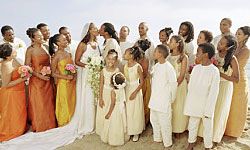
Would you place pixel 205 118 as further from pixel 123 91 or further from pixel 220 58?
pixel 123 91

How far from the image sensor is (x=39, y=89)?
25.8 feet

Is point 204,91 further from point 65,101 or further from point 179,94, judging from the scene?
point 65,101

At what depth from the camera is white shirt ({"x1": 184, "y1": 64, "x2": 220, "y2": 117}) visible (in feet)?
19.8

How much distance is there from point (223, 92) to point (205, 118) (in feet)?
2.59

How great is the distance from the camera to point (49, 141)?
7648 millimetres

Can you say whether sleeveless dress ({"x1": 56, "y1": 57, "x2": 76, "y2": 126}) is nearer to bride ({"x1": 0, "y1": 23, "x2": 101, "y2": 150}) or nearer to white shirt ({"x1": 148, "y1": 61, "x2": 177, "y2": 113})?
bride ({"x1": 0, "y1": 23, "x2": 101, "y2": 150})

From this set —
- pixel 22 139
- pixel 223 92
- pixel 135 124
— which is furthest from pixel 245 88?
pixel 22 139

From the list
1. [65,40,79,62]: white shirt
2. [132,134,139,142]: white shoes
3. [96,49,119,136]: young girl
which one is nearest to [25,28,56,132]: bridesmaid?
[65,40,79,62]: white shirt

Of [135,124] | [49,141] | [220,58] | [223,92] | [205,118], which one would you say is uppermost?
[220,58]

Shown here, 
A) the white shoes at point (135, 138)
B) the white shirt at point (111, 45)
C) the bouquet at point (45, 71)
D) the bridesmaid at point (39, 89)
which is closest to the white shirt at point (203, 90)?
the white shoes at point (135, 138)

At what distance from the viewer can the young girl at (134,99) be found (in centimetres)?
704

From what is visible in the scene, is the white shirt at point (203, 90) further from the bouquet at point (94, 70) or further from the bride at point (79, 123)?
the bride at point (79, 123)

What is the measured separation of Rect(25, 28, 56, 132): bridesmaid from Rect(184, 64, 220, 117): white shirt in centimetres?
358

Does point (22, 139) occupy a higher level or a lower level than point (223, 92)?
lower
